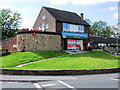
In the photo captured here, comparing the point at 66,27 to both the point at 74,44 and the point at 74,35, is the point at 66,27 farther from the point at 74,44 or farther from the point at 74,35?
the point at 74,44

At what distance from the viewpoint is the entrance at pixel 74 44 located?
109 ft

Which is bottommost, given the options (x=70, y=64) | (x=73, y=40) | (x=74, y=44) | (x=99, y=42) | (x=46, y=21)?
(x=70, y=64)

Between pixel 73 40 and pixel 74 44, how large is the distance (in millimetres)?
1012

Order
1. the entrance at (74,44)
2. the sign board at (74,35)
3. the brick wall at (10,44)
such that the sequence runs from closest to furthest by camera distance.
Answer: the brick wall at (10,44) → the sign board at (74,35) → the entrance at (74,44)

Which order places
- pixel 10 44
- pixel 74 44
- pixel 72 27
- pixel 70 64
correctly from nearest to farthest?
A: pixel 70 64
pixel 10 44
pixel 74 44
pixel 72 27

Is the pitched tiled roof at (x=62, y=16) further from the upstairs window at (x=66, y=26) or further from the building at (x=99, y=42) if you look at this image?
the building at (x=99, y=42)

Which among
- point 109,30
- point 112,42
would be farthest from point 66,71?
point 109,30

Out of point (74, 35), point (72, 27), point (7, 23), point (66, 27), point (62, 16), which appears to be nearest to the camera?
point (66, 27)

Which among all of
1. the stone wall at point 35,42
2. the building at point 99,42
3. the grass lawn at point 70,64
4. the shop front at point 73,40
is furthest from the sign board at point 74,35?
the building at point 99,42

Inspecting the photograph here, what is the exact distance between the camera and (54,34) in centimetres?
2969

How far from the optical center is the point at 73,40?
34.2m

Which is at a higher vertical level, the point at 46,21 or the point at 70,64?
the point at 46,21

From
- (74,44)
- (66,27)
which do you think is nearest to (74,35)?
(74,44)

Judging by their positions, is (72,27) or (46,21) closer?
(46,21)
